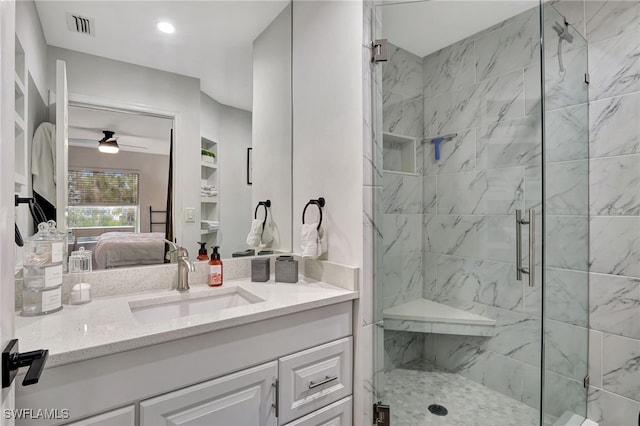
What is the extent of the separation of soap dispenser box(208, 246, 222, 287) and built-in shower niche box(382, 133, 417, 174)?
875 millimetres

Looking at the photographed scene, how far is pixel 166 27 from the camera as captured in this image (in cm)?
139

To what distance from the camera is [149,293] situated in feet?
4.23

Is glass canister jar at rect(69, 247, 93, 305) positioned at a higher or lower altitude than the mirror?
lower

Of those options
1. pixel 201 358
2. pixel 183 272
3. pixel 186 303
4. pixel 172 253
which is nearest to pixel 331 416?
pixel 201 358

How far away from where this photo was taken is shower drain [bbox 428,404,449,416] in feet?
5.18

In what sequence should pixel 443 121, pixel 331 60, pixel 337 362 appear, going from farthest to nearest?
pixel 443 121 < pixel 331 60 < pixel 337 362

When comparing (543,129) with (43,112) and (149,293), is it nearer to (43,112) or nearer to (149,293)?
(149,293)

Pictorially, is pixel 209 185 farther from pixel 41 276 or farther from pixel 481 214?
pixel 481 214

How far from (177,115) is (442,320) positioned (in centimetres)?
173

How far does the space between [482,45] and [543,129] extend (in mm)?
Result: 571

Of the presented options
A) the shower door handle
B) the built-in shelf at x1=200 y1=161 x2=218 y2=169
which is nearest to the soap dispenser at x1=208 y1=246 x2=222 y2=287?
the built-in shelf at x1=200 y1=161 x2=218 y2=169

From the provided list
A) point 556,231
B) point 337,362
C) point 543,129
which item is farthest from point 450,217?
point 337,362

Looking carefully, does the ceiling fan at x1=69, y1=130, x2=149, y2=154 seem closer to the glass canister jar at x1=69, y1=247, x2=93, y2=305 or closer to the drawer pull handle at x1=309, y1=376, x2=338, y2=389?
the glass canister jar at x1=69, y1=247, x2=93, y2=305

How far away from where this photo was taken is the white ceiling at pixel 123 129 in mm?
1213
